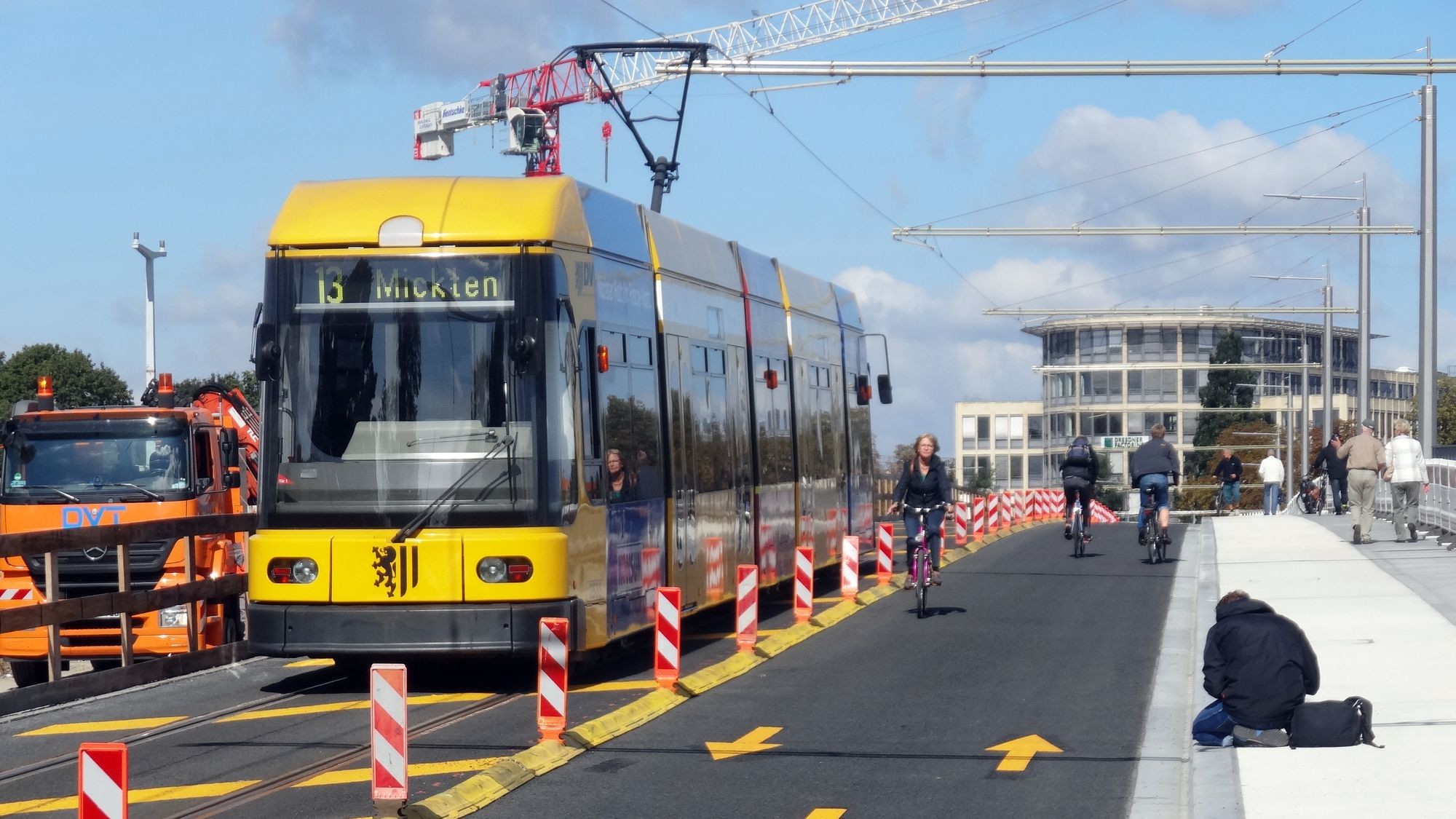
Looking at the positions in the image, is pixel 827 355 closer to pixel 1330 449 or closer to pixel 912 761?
pixel 912 761

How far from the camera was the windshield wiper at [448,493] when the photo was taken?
39.7 ft

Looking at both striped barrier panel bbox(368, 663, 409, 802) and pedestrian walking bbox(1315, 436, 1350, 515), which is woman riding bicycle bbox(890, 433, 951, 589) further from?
pedestrian walking bbox(1315, 436, 1350, 515)

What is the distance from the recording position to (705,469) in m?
16.2

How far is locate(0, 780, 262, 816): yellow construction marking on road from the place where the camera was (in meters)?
8.59

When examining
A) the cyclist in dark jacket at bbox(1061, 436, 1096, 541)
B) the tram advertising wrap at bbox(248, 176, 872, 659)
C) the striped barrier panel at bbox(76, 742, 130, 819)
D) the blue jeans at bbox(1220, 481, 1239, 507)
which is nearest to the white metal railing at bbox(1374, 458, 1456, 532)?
the cyclist in dark jacket at bbox(1061, 436, 1096, 541)

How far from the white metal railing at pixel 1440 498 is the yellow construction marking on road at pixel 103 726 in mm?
19434

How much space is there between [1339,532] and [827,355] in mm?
11060

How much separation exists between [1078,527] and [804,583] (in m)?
9.13

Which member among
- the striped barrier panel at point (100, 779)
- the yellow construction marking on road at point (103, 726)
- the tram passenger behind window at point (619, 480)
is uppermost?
the tram passenger behind window at point (619, 480)

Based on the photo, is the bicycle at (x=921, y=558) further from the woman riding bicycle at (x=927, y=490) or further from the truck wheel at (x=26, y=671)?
the truck wheel at (x=26, y=671)

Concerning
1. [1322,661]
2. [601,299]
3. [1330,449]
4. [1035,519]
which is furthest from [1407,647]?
[1035,519]

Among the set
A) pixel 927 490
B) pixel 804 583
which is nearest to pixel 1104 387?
pixel 927 490

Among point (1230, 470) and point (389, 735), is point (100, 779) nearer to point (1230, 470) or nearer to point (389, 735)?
point (389, 735)

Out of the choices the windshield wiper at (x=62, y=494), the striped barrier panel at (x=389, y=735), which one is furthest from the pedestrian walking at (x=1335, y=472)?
the striped barrier panel at (x=389, y=735)
